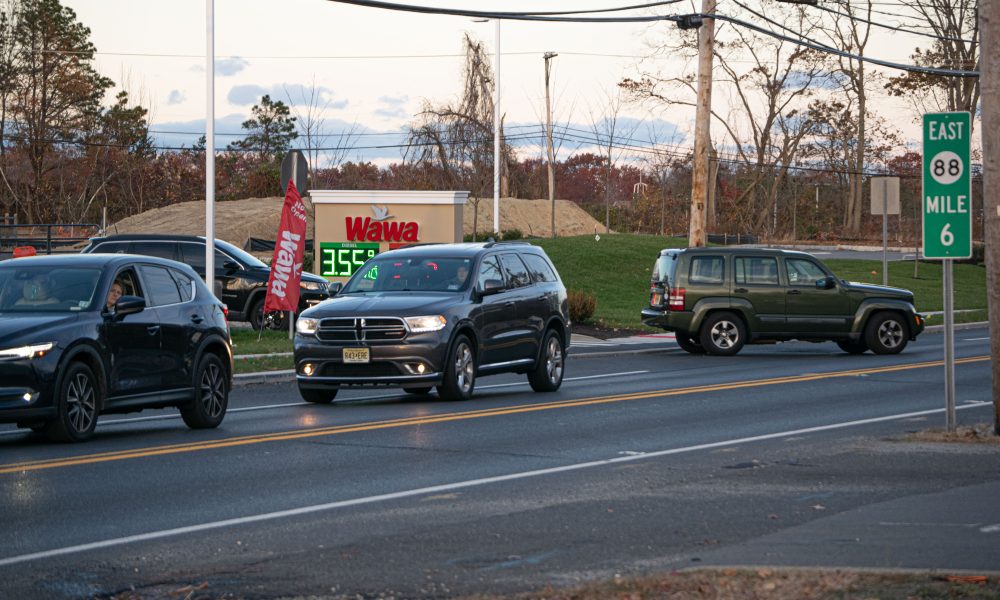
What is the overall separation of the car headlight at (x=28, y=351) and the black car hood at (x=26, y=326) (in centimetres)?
3

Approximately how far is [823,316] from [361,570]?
1971 cm

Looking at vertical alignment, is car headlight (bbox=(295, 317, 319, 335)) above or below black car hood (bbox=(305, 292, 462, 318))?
below

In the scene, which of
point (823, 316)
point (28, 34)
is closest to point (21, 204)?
point (28, 34)

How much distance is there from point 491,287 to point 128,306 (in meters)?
5.77

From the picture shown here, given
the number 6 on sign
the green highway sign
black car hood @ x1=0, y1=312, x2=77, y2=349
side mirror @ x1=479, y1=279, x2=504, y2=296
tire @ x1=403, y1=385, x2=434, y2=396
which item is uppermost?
the green highway sign

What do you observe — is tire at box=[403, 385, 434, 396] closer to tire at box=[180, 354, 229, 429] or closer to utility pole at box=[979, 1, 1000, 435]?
tire at box=[180, 354, 229, 429]

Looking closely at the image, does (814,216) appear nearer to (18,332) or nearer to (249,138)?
(249,138)

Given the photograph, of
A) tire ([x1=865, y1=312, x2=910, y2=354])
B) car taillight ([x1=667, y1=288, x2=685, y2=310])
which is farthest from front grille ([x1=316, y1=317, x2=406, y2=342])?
tire ([x1=865, y1=312, x2=910, y2=354])

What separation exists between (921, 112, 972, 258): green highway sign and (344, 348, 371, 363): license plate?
6.47 metres

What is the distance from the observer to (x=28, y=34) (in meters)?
63.8

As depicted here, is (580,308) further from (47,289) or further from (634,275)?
(47,289)

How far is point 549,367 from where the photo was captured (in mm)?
18500

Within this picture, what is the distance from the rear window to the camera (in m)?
26.2

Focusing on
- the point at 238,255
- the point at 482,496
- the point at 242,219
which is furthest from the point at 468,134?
the point at 482,496
